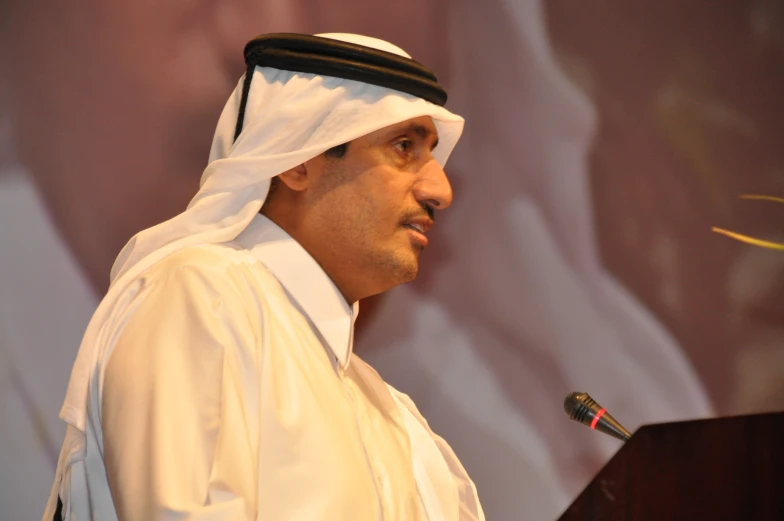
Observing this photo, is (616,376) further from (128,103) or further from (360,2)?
(128,103)

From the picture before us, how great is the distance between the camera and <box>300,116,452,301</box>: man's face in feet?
6.12

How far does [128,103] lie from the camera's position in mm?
2174

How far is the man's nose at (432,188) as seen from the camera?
1.91 metres

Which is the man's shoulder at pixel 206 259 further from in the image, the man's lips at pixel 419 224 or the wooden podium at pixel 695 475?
the wooden podium at pixel 695 475

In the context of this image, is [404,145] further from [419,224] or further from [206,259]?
[206,259]

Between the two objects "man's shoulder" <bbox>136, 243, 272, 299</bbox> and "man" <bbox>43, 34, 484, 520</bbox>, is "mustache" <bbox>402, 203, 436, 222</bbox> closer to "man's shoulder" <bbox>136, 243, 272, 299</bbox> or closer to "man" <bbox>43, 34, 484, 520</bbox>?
"man" <bbox>43, 34, 484, 520</bbox>

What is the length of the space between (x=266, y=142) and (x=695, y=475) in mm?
1130

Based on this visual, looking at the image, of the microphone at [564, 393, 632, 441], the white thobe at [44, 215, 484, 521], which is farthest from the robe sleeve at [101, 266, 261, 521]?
the microphone at [564, 393, 632, 441]

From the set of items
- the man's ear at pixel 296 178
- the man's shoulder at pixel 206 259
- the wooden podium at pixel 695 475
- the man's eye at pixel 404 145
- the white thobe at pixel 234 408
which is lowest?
the wooden podium at pixel 695 475

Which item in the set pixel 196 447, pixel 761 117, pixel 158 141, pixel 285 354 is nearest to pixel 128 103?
pixel 158 141

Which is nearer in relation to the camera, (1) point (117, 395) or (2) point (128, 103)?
(1) point (117, 395)

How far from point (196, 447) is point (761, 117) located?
2.75 m

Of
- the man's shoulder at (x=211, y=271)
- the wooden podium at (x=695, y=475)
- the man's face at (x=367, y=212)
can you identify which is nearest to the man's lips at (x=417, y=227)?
the man's face at (x=367, y=212)

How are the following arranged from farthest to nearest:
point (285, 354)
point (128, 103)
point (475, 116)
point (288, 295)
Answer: point (475, 116) < point (128, 103) < point (288, 295) < point (285, 354)
